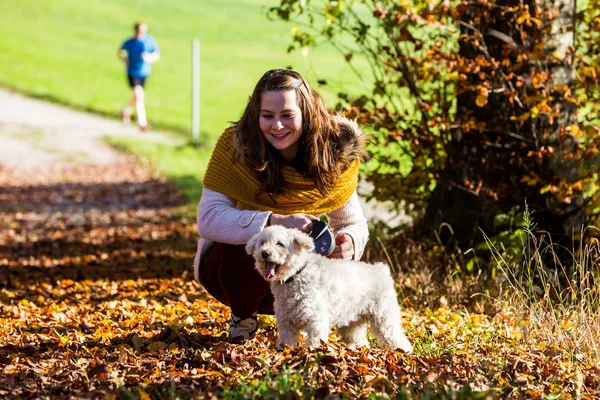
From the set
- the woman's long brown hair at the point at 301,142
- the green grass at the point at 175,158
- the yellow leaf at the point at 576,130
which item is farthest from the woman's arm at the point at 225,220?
the green grass at the point at 175,158

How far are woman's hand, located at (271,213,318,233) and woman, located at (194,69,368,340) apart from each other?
0.06 ft

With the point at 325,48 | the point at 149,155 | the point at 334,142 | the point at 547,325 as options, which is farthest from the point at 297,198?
the point at 325,48

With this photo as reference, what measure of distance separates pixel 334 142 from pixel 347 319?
1071 mm

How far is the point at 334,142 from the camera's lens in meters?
4.70

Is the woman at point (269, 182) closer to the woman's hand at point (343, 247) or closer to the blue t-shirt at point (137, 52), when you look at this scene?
the woman's hand at point (343, 247)

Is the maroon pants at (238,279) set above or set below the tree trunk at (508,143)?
below

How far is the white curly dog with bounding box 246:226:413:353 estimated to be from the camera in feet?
12.5

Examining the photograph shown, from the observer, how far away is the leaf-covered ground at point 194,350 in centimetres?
369

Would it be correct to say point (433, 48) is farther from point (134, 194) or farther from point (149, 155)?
point (149, 155)

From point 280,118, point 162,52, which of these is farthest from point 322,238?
point 162,52

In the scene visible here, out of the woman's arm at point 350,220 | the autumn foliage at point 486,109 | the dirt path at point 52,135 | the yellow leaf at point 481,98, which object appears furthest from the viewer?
the dirt path at point 52,135

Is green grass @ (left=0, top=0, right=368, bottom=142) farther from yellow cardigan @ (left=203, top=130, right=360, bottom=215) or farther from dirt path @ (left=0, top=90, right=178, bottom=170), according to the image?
yellow cardigan @ (left=203, top=130, right=360, bottom=215)

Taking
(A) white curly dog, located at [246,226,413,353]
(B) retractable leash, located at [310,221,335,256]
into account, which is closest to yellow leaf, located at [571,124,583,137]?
(A) white curly dog, located at [246,226,413,353]

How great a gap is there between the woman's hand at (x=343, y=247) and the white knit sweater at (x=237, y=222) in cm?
4
